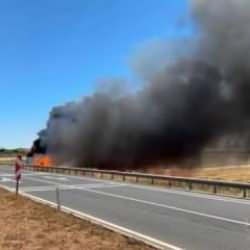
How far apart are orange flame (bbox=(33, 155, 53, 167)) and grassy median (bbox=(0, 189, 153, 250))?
29.6 meters

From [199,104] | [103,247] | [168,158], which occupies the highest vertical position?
[199,104]

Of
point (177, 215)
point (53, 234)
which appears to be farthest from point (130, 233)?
point (177, 215)

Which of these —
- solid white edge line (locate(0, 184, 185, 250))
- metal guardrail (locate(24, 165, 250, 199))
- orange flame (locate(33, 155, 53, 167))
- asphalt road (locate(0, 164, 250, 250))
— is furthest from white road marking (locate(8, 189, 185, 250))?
orange flame (locate(33, 155, 53, 167))

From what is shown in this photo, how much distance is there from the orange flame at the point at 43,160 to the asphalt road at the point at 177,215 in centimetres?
2261

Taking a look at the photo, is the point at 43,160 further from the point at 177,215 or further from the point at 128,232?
the point at 128,232

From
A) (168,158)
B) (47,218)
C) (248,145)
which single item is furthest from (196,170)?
(47,218)

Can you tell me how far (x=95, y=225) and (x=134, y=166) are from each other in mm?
23267

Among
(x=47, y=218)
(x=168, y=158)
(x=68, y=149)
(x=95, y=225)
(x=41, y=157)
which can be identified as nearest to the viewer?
(x=95, y=225)

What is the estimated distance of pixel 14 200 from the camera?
16625 mm

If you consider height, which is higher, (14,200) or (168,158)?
(168,158)

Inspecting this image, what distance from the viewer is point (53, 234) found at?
30.3 feet

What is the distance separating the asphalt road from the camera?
9.16 meters

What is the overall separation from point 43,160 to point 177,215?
32.1 meters

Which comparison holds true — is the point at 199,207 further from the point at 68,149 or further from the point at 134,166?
the point at 68,149
